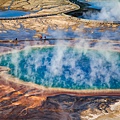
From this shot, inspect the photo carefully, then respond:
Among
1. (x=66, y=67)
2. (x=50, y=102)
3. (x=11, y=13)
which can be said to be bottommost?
(x=50, y=102)

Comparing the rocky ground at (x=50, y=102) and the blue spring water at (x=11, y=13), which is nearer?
the rocky ground at (x=50, y=102)

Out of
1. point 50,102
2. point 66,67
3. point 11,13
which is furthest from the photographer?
point 11,13

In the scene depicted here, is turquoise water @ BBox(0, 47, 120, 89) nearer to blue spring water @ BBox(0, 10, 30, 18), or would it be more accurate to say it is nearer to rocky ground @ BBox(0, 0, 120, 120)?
rocky ground @ BBox(0, 0, 120, 120)

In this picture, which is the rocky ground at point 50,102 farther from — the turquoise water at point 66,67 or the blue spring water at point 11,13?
the blue spring water at point 11,13

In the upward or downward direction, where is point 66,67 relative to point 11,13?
downward

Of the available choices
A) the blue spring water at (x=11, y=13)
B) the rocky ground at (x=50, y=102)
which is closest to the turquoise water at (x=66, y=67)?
the rocky ground at (x=50, y=102)

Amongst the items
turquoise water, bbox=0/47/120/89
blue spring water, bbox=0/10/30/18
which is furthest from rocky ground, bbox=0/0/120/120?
blue spring water, bbox=0/10/30/18

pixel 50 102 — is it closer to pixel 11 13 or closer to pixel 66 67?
pixel 66 67

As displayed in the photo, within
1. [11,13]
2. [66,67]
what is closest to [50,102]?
[66,67]
